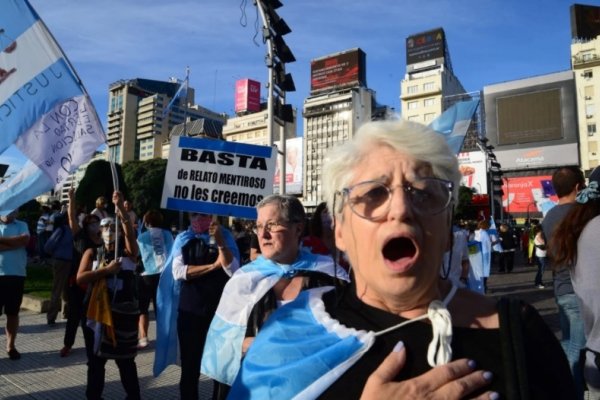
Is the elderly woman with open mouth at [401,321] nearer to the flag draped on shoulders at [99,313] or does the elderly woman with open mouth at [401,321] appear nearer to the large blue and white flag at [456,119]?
the flag draped on shoulders at [99,313]

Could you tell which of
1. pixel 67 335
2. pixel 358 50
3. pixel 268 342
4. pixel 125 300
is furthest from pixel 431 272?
pixel 358 50

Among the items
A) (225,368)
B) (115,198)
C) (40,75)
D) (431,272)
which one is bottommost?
(225,368)

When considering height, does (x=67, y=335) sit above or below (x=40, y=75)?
below

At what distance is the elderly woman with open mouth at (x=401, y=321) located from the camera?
4.07ft

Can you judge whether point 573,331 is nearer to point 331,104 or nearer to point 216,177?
point 216,177

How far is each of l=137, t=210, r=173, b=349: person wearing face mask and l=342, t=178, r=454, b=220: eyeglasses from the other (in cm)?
600

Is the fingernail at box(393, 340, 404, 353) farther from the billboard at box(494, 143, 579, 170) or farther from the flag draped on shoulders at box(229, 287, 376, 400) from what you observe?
the billboard at box(494, 143, 579, 170)

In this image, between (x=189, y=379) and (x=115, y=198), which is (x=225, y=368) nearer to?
(x=189, y=379)

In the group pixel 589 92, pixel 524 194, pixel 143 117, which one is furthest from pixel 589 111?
pixel 143 117

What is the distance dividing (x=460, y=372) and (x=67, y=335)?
249 inches

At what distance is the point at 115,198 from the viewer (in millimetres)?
4270

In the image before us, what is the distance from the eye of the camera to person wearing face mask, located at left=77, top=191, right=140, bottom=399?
13.7 feet

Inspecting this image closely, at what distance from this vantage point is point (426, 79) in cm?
8581

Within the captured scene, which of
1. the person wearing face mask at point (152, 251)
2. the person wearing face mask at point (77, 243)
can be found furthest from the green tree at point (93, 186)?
the person wearing face mask at point (77, 243)
